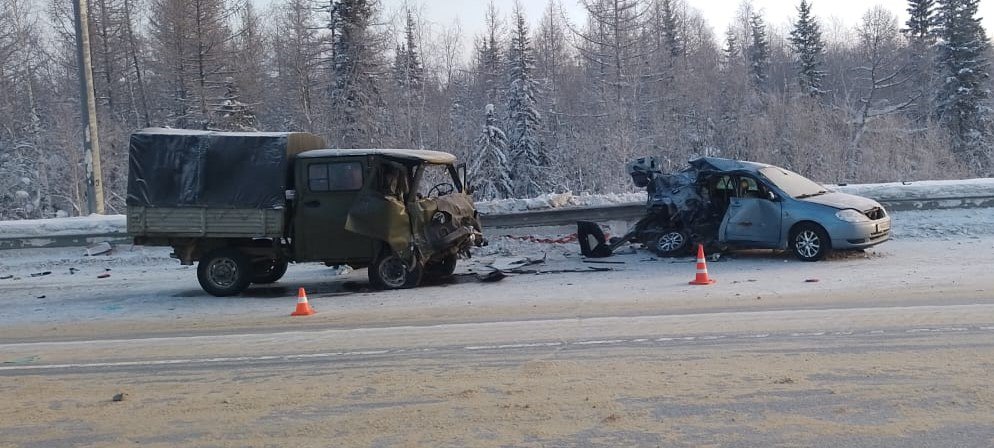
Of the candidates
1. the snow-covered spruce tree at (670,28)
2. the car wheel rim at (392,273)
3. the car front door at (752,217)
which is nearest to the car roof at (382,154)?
the car wheel rim at (392,273)

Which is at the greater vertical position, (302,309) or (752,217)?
(752,217)

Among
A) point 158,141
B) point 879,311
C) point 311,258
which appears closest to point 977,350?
point 879,311

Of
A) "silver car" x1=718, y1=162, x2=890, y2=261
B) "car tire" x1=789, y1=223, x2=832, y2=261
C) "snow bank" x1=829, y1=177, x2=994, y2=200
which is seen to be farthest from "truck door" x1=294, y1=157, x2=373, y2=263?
"snow bank" x1=829, y1=177, x2=994, y2=200

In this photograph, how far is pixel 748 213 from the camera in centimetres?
1413

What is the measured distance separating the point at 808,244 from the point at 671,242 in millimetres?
2412

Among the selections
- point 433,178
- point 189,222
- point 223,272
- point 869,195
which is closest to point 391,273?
point 223,272

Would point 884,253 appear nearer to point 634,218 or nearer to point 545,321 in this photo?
point 634,218

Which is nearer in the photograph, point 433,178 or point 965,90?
point 433,178

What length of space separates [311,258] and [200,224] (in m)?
1.87

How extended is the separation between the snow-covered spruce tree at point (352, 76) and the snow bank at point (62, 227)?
69.8 feet

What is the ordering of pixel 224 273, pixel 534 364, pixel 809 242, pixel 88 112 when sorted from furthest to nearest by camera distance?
pixel 88 112
pixel 809 242
pixel 224 273
pixel 534 364

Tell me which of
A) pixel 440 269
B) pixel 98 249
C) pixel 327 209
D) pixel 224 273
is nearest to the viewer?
pixel 327 209

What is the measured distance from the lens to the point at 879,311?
8930 millimetres

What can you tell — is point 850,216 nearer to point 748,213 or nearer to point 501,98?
point 748,213
